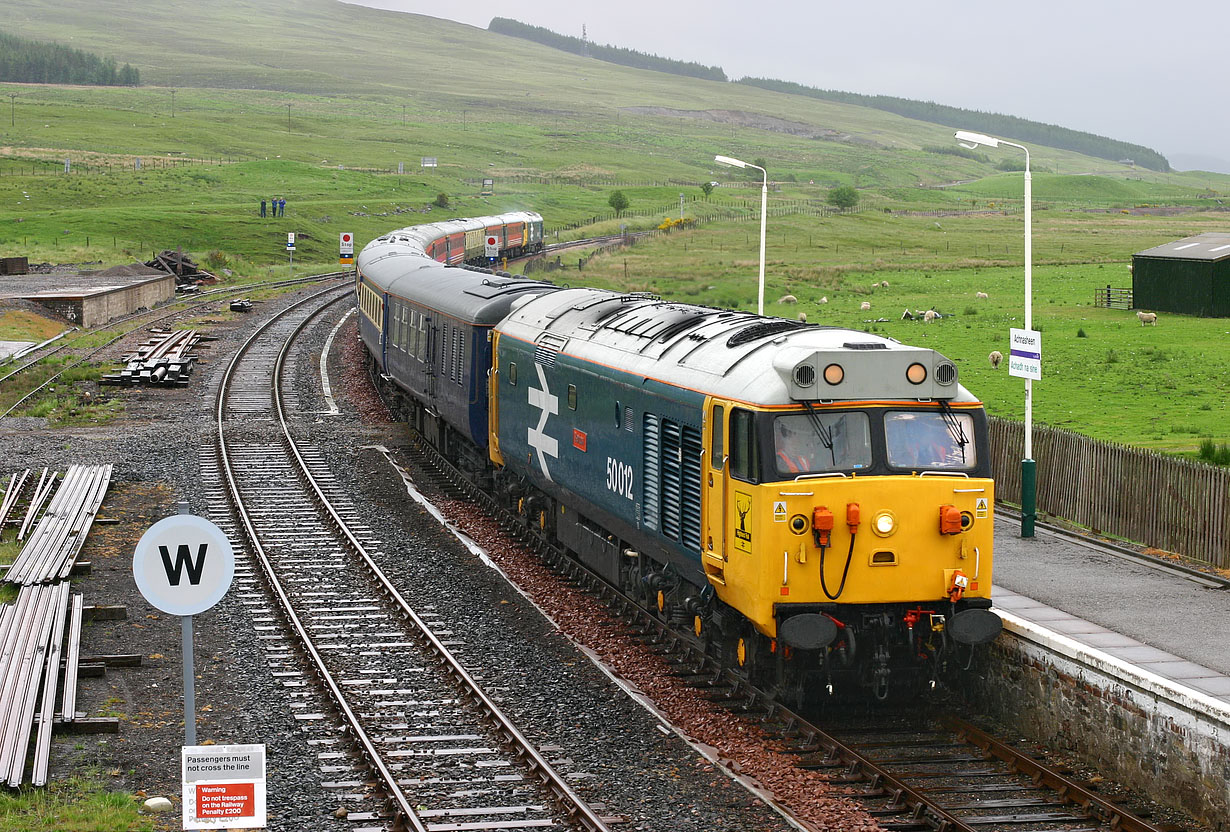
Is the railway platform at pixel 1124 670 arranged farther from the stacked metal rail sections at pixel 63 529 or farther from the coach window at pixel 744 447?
the stacked metal rail sections at pixel 63 529

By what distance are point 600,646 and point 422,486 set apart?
11829 mm

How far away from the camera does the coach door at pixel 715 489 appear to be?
14.6 m

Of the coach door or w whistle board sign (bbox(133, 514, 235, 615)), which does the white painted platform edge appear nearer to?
the coach door

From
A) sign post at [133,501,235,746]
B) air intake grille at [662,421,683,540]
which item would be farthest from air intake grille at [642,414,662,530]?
sign post at [133,501,235,746]

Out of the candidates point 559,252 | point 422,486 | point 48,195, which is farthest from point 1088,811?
point 48,195

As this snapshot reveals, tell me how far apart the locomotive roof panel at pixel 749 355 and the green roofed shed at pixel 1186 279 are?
3856 centimetres

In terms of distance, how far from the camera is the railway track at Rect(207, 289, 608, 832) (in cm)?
1302

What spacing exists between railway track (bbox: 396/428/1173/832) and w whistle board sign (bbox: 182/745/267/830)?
5248 mm

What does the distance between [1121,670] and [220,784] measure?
338 inches

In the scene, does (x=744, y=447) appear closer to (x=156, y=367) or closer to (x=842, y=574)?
(x=842, y=574)

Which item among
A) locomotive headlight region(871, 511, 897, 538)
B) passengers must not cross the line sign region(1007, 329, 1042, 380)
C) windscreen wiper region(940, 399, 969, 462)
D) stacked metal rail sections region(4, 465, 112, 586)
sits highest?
passengers must not cross the line sign region(1007, 329, 1042, 380)

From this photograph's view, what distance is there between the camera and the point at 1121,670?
1338 centimetres

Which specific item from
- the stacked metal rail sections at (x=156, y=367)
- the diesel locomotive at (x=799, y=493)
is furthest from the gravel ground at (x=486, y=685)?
the stacked metal rail sections at (x=156, y=367)

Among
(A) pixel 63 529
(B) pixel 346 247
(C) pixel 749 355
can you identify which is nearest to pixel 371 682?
(C) pixel 749 355
